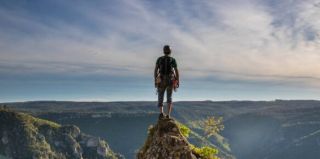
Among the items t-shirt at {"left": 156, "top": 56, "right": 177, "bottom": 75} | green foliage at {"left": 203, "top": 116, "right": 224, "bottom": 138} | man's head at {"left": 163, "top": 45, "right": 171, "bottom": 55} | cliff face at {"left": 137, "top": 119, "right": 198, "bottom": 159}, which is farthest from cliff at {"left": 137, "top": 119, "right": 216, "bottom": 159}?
green foliage at {"left": 203, "top": 116, "right": 224, "bottom": 138}

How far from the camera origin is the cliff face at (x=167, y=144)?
2861cm

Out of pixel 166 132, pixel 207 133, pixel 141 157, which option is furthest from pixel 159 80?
pixel 207 133

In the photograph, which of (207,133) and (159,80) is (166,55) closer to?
(159,80)

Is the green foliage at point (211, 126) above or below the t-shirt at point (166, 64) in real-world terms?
below

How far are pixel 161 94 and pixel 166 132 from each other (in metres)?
3.03

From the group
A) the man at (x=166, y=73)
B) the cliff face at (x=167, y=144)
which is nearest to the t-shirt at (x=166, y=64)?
the man at (x=166, y=73)

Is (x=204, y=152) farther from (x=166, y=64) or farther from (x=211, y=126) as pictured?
(x=211, y=126)

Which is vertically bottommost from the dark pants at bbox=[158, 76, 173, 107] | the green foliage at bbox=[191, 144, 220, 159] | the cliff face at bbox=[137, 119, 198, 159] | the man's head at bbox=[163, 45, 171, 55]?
the green foliage at bbox=[191, 144, 220, 159]

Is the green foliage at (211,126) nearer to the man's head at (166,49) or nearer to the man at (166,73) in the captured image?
the man at (166,73)

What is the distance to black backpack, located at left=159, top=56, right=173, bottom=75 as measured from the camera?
30.9 meters

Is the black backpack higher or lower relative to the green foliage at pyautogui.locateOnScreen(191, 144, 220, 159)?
higher

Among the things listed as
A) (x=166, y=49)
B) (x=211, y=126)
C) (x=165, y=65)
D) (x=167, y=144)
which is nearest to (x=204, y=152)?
(x=167, y=144)

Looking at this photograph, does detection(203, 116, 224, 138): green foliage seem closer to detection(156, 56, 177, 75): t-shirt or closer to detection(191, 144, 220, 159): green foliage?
detection(191, 144, 220, 159): green foliage

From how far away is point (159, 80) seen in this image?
31125 millimetres
